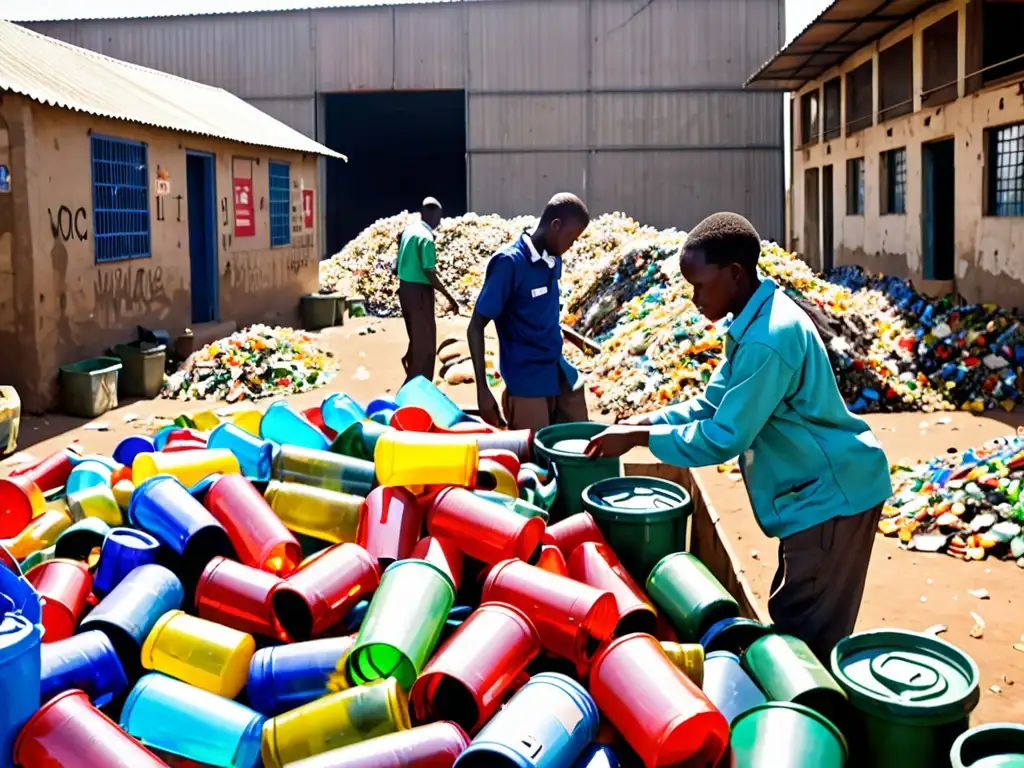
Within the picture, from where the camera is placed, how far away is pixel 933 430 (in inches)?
377

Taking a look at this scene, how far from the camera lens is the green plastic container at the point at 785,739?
2.43 meters

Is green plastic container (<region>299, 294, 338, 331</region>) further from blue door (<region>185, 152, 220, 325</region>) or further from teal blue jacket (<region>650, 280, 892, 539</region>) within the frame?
teal blue jacket (<region>650, 280, 892, 539</region>)

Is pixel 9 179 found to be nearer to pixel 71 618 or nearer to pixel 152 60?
pixel 71 618

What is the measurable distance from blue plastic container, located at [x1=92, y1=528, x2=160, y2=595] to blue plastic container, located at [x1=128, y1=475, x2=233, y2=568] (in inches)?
2.9

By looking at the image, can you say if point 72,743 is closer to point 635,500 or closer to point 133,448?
point 635,500

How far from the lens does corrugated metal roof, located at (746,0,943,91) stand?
49.5 feet

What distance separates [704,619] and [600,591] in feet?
1.36

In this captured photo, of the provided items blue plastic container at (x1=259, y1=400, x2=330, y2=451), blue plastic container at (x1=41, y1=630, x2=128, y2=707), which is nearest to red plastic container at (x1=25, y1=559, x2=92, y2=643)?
blue plastic container at (x1=41, y1=630, x2=128, y2=707)

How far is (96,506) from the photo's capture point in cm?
379

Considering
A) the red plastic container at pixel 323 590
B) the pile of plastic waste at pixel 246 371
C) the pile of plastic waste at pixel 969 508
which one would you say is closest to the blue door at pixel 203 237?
the pile of plastic waste at pixel 246 371

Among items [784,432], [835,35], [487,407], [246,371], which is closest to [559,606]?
[784,432]

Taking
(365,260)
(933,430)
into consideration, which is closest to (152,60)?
(365,260)

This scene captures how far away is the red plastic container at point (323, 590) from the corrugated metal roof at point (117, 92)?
754 cm

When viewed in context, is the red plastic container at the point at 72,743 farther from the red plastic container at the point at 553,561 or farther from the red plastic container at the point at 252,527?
the red plastic container at the point at 553,561
